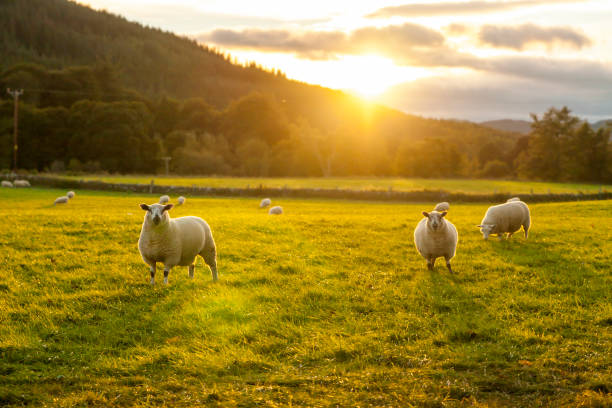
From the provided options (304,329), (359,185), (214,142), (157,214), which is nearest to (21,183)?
(359,185)

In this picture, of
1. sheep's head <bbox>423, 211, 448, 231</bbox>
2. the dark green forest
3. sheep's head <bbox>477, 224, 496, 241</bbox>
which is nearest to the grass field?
sheep's head <bbox>423, 211, 448, 231</bbox>

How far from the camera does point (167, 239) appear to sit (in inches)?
454

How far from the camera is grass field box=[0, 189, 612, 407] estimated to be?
7363 millimetres

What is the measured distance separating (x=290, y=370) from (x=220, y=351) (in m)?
1.41

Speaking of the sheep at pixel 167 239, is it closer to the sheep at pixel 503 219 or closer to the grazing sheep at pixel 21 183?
the sheep at pixel 503 219

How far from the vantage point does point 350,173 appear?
123250 millimetres

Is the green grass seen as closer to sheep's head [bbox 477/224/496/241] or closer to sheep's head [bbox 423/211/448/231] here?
sheep's head [bbox 477/224/496/241]

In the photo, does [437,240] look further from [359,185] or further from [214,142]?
[214,142]

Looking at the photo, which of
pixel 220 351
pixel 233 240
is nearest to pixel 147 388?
pixel 220 351

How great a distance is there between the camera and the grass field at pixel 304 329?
7363 mm

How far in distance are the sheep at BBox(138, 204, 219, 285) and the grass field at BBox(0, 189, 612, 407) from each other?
2.47 ft

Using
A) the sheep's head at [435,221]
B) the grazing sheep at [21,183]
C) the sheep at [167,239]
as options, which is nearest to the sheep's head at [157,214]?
the sheep at [167,239]

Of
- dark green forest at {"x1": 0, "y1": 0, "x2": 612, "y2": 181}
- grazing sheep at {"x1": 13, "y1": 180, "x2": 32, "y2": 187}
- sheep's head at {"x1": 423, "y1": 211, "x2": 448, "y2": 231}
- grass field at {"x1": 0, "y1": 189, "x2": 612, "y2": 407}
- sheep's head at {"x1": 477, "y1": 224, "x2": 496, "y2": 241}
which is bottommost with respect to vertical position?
grass field at {"x1": 0, "y1": 189, "x2": 612, "y2": 407}

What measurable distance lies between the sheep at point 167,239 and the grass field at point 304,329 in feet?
2.47
